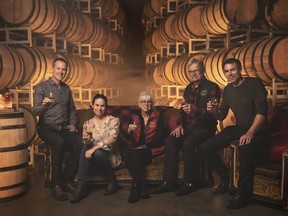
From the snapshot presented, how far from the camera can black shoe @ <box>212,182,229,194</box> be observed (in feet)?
12.1

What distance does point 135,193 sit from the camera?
3.46m

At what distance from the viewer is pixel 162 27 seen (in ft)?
27.8

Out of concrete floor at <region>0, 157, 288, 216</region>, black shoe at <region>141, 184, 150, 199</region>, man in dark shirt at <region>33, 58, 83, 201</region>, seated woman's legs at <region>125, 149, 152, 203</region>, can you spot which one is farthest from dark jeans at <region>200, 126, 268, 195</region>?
man in dark shirt at <region>33, 58, 83, 201</region>

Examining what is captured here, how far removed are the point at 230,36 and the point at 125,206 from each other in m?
3.67

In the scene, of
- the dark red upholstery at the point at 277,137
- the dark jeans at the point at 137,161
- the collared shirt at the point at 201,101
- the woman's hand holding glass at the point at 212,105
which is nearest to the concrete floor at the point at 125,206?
the dark jeans at the point at 137,161

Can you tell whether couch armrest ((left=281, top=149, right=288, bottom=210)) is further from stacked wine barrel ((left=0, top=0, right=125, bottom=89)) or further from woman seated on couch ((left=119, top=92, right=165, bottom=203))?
stacked wine barrel ((left=0, top=0, right=125, bottom=89))

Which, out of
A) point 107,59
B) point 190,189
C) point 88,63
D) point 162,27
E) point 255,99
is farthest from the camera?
point 107,59

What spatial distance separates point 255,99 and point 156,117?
1110 mm

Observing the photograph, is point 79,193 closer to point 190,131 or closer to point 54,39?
point 190,131

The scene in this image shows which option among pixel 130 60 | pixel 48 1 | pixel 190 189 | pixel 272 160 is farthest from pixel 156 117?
pixel 130 60

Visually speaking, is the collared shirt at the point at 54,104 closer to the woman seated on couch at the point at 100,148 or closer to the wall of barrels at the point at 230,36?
the woman seated on couch at the point at 100,148

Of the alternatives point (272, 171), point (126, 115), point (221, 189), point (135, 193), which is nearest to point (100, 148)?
point (135, 193)

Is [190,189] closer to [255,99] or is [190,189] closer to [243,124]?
[243,124]

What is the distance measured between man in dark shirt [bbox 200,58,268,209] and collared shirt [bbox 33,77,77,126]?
170 centimetres
